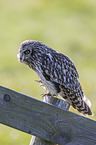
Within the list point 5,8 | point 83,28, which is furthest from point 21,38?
point 5,8

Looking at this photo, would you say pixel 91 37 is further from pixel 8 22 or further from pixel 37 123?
pixel 37 123

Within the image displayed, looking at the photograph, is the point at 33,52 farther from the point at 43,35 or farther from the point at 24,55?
the point at 43,35

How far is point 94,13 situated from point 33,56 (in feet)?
41.1

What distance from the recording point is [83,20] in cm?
1623

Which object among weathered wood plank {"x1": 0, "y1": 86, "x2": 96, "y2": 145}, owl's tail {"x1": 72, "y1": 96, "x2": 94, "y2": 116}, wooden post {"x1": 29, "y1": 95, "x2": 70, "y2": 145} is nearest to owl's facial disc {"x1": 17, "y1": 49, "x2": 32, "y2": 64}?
owl's tail {"x1": 72, "y1": 96, "x2": 94, "y2": 116}

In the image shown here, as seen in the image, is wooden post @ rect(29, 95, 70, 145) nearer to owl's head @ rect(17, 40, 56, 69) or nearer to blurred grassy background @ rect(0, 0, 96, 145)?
owl's head @ rect(17, 40, 56, 69)

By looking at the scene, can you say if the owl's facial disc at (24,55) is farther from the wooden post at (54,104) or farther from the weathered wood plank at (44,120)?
the weathered wood plank at (44,120)

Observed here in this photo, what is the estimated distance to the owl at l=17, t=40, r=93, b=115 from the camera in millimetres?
4562

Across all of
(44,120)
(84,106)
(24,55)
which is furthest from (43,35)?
(44,120)

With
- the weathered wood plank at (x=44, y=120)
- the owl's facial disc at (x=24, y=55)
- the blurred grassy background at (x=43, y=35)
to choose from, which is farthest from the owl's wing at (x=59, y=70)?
the blurred grassy background at (x=43, y=35)

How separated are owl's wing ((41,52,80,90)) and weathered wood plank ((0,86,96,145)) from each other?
154 cm

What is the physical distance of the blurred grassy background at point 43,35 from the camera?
30.3 feet

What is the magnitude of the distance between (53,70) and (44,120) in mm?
1634

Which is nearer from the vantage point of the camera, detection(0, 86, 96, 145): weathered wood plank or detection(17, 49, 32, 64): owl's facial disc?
detection(0, 86, 96, 145): weathered wood plank
